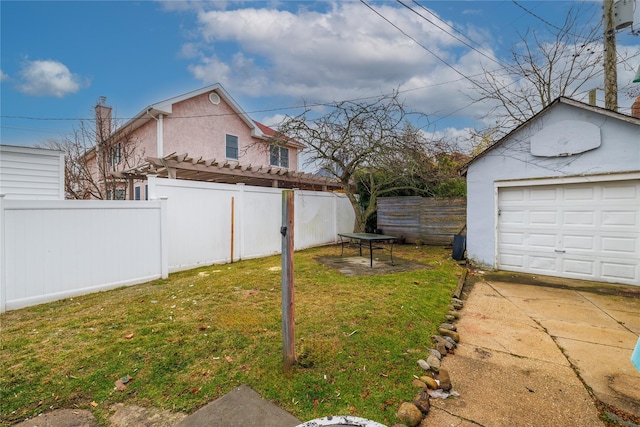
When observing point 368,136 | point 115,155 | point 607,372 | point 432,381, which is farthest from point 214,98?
point 607,372

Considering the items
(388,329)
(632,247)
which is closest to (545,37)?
(632,247)

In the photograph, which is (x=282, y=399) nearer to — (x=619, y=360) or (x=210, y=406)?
(x=210, y=406)

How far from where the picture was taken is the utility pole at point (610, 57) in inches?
254

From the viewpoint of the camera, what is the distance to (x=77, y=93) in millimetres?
12695

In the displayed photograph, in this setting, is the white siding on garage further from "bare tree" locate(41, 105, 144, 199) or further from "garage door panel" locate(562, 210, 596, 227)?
"garage door panel" locate(562, 210, 596, 227)

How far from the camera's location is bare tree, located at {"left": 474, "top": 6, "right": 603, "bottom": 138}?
8.16 metres

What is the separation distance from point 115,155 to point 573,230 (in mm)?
16761

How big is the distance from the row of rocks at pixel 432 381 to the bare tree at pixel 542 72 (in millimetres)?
9374

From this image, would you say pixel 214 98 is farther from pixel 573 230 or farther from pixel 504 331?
pixel 504 331

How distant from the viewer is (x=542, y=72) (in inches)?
374

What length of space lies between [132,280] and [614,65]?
37.2 ft

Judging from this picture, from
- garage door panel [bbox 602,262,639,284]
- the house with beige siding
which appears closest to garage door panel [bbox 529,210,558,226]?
garage door panel [bbox 602,262,639,284]

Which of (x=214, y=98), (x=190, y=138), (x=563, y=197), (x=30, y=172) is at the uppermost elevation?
→ (x=214, y=98)

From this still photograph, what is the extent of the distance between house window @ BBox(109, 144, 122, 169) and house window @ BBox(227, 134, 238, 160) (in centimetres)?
473
